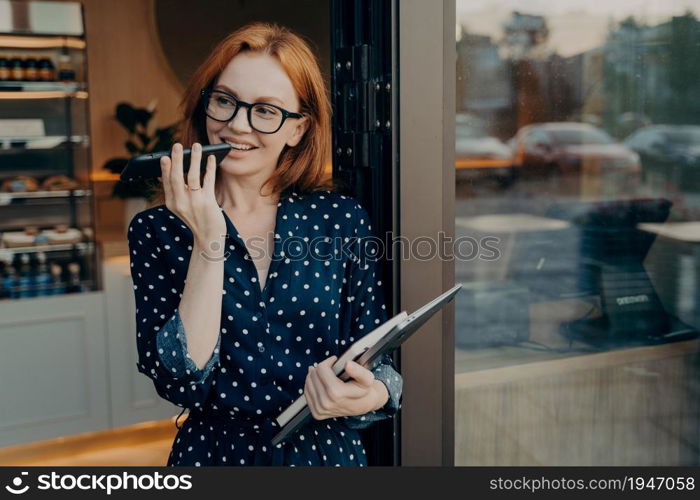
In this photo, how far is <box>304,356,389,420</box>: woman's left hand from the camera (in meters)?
1.04

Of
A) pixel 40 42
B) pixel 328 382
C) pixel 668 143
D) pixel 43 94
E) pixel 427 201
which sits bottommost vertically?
pixel 328 382

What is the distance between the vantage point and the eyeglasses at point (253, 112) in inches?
46.3

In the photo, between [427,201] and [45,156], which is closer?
[427,201]

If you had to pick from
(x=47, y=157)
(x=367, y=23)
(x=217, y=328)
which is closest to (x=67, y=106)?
(x=47, y=157)

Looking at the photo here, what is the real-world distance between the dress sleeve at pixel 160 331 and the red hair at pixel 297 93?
201mm

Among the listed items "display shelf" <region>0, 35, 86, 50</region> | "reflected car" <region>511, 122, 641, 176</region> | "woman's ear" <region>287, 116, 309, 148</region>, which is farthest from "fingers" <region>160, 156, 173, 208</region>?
"display shelf" <region>0, 35, 86, 50</region>

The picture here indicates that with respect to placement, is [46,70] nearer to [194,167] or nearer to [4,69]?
[4,69]

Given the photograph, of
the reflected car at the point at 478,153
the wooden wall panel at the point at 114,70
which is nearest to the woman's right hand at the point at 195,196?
the reflected car at the point at 478,153

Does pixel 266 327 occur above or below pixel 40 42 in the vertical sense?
below

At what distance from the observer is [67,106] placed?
3273 mm

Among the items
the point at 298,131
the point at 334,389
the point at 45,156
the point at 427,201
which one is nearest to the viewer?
the point at 334,389

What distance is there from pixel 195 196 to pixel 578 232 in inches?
39.5

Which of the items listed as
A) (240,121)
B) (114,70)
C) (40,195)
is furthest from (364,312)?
(114,70)

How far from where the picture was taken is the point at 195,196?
3.44 ft
